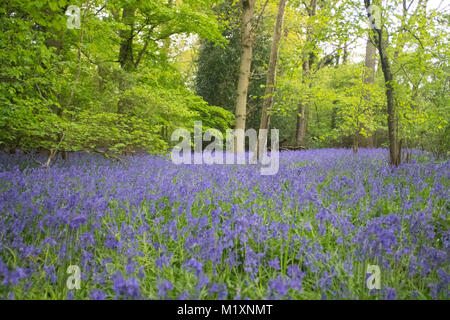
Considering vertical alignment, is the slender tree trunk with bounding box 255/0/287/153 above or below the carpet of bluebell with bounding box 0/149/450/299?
above

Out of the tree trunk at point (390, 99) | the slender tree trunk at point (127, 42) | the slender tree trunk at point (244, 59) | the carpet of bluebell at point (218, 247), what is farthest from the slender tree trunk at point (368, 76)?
the slender tree trunk at point (127, 42)

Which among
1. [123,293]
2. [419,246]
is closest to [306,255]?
[419,246]

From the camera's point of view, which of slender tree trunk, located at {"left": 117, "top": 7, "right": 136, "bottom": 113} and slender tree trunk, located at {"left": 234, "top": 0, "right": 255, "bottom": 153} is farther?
slender tree trunk, located at {"left": 234, "top": 0, "right": 255, "bottom": 153}

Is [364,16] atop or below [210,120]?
atop

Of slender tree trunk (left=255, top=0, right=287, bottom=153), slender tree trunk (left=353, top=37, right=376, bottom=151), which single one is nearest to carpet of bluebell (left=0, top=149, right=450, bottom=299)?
slender tree trunk (left=353, top=37, right=376, bottom=151)

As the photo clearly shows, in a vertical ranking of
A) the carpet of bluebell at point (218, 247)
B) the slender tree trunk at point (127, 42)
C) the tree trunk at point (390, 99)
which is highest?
the slender tree trunk at point (127, 42)

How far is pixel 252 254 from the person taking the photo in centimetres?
182

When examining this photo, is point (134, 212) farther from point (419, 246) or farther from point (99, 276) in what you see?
point (419, 246)

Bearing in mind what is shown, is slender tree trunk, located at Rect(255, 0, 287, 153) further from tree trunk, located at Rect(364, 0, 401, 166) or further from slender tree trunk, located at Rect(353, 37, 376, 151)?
tree trunk, located at Rect(364, 0, 401, 166)

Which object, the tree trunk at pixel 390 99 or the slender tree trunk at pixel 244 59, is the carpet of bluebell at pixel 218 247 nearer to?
the tree trunk at pixel 390 99

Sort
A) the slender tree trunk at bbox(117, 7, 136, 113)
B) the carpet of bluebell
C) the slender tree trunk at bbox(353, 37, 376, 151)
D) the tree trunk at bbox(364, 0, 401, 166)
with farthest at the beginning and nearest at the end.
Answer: the slender tree trunk at bbox(117, 7, 136, 113), the slender tree trunk at bbox(353, 37, 376, 151), the tree trunk at bbox(364, 0, 401, 166), the carpet of bluebell

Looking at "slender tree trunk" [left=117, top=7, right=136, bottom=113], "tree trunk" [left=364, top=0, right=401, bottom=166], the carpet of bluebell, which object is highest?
"slender tree trunk" [left=117, top=7, right=136, bottom=113]

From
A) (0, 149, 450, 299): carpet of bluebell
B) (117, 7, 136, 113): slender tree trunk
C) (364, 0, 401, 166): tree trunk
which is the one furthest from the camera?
(117, 7, 136, 113): slender tree trunk
